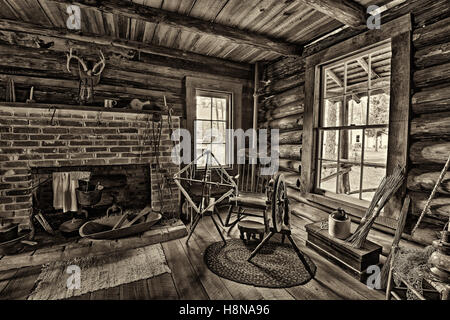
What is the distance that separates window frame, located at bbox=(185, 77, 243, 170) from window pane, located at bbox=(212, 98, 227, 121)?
0.40ft

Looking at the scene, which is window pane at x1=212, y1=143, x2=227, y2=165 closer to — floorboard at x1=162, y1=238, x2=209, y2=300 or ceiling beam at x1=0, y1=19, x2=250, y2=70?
ceiling beam at x1=0, y1=19, x2=250, y2=70

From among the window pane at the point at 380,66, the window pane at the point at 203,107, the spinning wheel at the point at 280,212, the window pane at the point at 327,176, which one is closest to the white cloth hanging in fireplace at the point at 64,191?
the window pane at the point at 203,107

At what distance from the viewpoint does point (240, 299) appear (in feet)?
6.42

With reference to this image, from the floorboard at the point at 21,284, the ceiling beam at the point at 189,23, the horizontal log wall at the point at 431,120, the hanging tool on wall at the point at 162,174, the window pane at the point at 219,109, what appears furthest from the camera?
the window pane at the point at 219,109

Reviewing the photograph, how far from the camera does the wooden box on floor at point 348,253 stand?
2.23 meters

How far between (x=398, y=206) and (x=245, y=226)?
1.73 meters

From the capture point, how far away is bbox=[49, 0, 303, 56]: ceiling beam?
2.50m

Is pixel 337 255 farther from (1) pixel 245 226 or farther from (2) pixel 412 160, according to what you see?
(2) pixel 412 160

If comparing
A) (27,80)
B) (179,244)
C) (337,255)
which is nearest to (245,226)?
(179,244)

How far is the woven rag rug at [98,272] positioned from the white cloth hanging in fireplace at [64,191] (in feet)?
2.77

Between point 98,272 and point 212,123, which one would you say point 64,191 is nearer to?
point 98,272

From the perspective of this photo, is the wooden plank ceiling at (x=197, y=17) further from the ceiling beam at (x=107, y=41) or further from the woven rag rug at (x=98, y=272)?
the woven rag rug at (x=98, y=272)

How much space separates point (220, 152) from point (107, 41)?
8.58ft

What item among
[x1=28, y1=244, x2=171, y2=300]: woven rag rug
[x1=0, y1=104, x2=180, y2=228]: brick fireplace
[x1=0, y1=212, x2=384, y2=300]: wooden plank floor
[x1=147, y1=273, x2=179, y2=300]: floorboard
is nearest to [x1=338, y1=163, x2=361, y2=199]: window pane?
[x1=0, y1=212, x2=384, y2=300]: wooden plank floor
